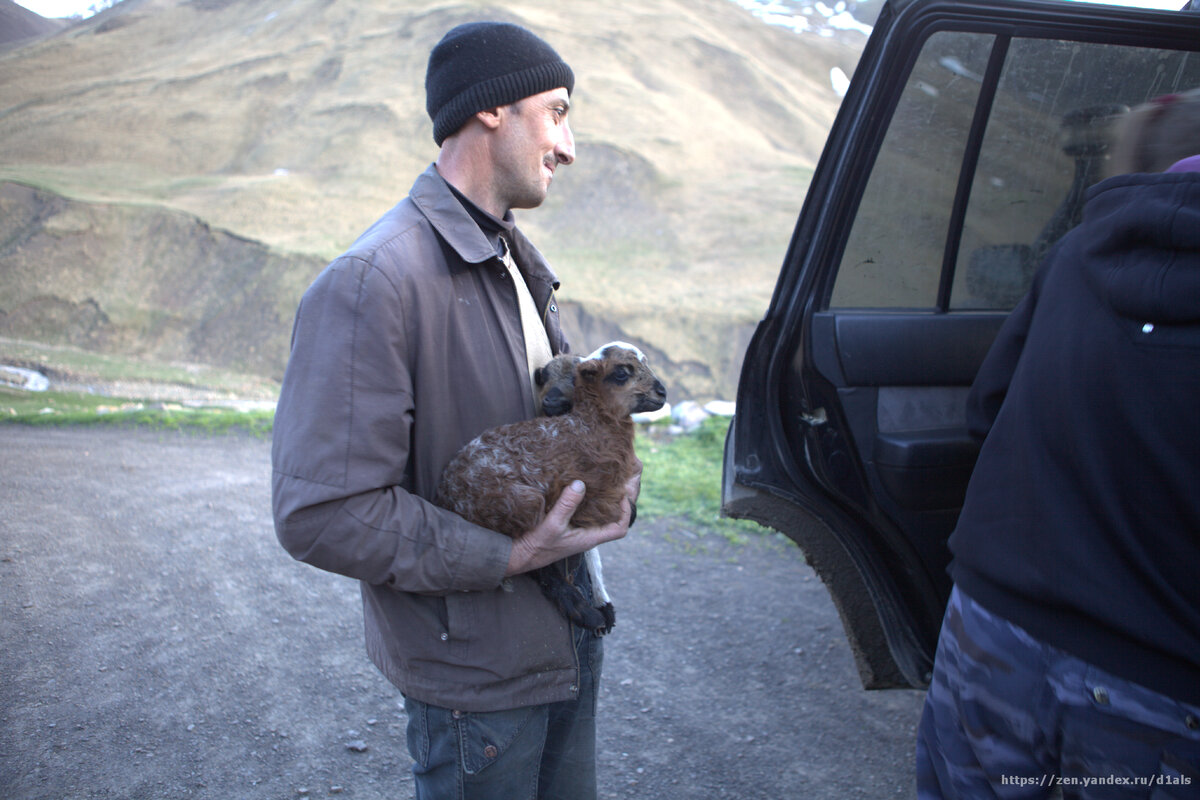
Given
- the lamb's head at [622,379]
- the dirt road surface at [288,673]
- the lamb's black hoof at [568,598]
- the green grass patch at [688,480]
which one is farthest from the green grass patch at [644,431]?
the lamb's black hoof at [568,598]

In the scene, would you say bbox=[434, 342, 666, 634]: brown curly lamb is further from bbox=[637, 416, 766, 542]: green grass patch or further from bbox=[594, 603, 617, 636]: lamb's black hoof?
bbox=[637, 416, 766, 542]: green grass patch

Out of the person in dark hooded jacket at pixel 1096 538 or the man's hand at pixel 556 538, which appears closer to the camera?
the person in dark hooded jacket at pixel 1096 538

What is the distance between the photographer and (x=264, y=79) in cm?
2022

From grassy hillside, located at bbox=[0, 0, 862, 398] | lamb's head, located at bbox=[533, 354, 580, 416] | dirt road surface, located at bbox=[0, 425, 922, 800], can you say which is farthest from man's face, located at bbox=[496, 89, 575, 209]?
grassy hillside, located at bbox=[0, 0, 862, 398]

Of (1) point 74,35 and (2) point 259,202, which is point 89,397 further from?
(2) point 259,202

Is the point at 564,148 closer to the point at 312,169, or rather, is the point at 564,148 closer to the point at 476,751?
the point at 476,751

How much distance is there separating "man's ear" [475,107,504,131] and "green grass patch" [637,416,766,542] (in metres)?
3.93

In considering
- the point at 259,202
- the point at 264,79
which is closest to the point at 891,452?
the point at 259,202

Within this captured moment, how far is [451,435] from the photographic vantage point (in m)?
1.84

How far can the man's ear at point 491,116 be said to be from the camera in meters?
1.87

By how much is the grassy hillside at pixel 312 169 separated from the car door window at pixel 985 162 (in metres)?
7.71

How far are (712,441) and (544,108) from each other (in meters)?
6.49

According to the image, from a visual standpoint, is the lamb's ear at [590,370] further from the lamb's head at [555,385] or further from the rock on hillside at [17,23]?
the rock on hillside at [17,23]

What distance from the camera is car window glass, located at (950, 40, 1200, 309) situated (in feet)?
9.14
